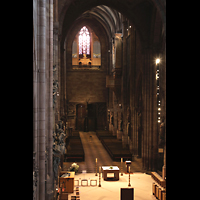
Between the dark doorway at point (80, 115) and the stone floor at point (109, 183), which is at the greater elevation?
the dark doorway at point (80, 115)

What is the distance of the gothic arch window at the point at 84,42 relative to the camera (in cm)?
3684

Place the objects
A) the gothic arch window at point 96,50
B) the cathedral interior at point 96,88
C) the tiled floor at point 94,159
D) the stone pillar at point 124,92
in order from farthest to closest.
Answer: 1. the gothic arch window at point 96,50
2. the stone pillar at point 124,92
3. the tiled floor at point 94,159
4. the cathedral interior at point 96,88

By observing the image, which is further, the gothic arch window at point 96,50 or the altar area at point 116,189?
the gothic arch window at point 96,50

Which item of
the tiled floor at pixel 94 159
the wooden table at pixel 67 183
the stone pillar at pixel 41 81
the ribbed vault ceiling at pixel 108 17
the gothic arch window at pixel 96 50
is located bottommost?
the tiled floor at pixel 94 159

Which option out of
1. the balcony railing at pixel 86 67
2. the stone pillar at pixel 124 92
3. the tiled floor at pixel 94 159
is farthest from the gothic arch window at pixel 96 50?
the stone pillar at pixel 124 92

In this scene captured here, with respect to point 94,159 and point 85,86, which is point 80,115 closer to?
point 85,86

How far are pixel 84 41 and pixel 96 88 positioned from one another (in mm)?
6224

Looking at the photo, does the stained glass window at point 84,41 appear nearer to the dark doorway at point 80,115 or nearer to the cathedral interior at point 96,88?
the cathedral interior at point 96,88

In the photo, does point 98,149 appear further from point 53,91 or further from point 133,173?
point 53,91

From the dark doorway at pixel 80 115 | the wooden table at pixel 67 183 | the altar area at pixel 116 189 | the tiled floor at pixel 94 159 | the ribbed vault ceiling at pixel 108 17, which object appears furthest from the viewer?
the dark doorway at pixel 80 115

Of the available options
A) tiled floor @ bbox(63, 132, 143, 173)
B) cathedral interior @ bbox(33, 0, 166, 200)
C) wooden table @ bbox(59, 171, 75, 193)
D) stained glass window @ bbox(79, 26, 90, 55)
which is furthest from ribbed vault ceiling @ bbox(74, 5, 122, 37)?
wooden table @ bbox(59, 171, 75, 193)

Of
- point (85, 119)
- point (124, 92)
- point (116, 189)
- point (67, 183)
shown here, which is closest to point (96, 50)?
point (85, 119)

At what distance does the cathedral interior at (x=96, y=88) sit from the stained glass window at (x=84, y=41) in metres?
0.12
